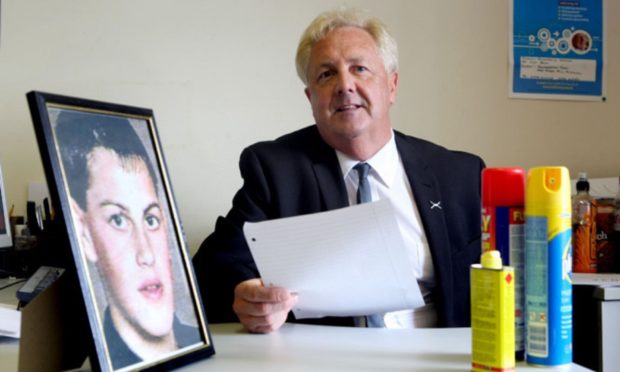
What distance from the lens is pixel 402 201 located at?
5.14 ft

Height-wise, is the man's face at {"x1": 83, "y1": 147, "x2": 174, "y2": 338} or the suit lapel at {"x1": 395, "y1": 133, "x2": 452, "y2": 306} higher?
the man's face at {"x1": 83, "y1": 147, "x2": 174, "y2": 338}

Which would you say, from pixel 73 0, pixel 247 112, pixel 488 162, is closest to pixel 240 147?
pixel 247 112

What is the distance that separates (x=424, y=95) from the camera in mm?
2203

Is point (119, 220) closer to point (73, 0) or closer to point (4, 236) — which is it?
point (4, 236)

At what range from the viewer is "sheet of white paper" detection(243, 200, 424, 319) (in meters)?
0.93

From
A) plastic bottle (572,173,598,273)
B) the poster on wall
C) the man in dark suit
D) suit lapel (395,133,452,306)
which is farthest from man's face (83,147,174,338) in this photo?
the poster on wall

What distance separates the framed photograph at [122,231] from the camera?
688 millimetres

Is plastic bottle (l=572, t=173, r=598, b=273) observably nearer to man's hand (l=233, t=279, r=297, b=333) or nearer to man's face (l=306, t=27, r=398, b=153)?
man's face (l=306, t=27, r=398, b=153)

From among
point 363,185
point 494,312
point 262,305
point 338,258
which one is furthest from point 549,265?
point 363,185

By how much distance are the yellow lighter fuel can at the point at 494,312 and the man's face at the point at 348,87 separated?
853 millimetres

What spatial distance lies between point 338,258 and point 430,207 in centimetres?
62

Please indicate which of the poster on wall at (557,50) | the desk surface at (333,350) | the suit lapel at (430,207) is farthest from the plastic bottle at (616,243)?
the desk surface at (333,350)

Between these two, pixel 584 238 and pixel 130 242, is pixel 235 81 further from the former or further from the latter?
pixel 130 242

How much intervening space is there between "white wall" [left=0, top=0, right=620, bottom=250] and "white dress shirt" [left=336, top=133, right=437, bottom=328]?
551 mm
